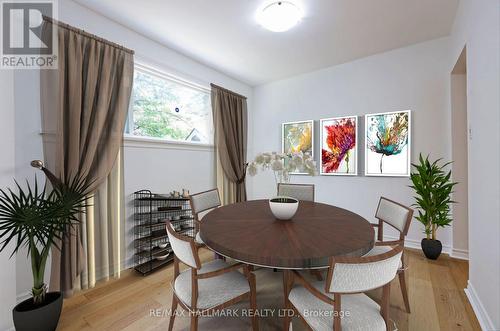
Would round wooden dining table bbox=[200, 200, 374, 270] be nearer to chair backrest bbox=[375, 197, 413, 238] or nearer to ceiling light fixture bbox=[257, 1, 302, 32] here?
chair backrest bbox=[375, 197, 413, 238]

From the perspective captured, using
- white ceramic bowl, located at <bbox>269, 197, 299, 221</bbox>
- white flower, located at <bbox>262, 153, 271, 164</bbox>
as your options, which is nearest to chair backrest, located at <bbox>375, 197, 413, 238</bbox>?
white ceramic bowl, located at <bbox>269, 197, 299, 221</bbox>

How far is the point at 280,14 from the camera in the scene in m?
2.04

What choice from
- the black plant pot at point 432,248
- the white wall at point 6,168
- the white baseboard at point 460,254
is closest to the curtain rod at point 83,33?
the white wall at point 6,168

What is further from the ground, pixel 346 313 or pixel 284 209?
pixel 284 209

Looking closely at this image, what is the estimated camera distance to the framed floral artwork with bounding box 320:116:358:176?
10.7 ft

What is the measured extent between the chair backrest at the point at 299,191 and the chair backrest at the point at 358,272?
1.67m

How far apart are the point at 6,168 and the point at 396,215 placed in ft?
9.79

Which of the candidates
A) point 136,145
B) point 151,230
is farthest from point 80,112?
point 151,230

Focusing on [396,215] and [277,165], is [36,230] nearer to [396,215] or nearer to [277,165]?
[277,165]

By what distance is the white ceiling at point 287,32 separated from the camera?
2.07 meters

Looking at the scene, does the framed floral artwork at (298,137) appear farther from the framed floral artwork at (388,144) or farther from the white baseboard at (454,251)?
the white baseboard at (454,251)

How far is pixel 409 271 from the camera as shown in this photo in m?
2.32

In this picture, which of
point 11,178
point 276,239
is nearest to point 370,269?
point 276,239

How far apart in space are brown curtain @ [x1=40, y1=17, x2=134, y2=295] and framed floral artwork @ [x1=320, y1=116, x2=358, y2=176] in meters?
2.92
